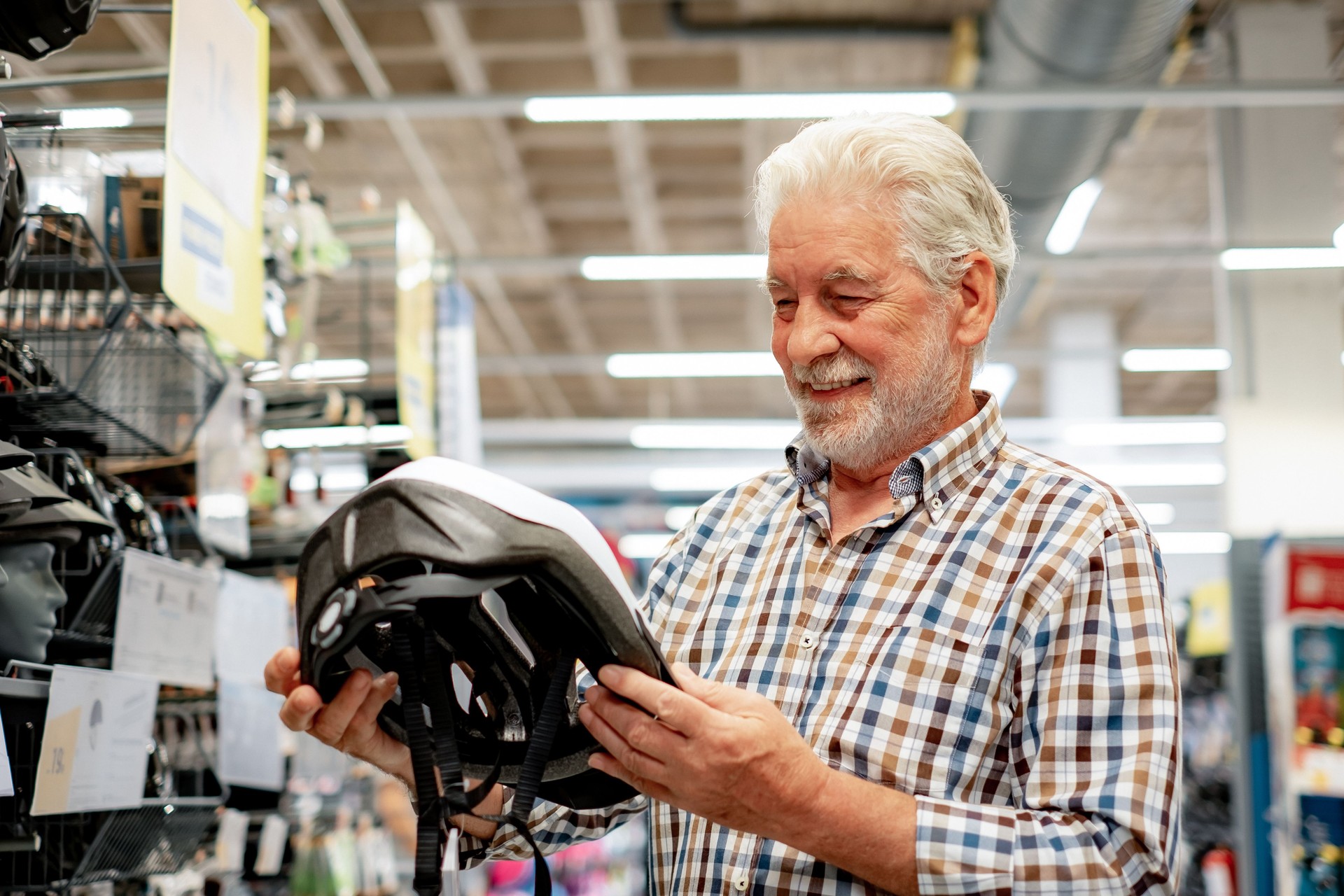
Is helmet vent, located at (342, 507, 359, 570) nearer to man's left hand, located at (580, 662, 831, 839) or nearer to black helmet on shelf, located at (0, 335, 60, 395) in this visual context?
man's left hand, located at (580, 662, 831, 839)

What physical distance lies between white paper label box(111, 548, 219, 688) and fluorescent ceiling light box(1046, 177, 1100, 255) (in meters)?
5.85

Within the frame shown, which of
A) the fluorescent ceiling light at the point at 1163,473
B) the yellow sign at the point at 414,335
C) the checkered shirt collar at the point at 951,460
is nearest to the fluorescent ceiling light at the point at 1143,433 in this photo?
the fluorescent ceiling light at the point at 1163,473

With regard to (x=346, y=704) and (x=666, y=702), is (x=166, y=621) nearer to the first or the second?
(x=346, y=704)

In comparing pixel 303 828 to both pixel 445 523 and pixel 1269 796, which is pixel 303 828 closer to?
pixel 445 523

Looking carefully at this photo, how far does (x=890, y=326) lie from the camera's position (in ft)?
5.16

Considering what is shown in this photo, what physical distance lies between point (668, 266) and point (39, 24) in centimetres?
635

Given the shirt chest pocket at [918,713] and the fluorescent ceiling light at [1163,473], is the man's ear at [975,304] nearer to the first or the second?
the shirt chest pocket at [918,713]

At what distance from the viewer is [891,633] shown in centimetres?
147

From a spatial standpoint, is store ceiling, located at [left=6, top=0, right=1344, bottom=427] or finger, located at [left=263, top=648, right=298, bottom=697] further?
store ceiling, located at [left=6, top=0, right=1344, bottom=427]

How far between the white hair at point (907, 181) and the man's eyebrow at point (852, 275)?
6 cm

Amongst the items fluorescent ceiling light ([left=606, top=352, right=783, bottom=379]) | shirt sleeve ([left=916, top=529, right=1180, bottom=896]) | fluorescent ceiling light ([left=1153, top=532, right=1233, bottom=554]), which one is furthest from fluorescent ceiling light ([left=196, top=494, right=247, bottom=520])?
fluorescent ceiling light ([left=1153, top=532, right=1233, bottom=554])

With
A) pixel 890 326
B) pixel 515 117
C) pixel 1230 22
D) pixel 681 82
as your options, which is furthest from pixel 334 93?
pixel 890 326

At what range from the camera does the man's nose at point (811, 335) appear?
5.14 ft

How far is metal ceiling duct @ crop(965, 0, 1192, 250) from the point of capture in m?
5.46
